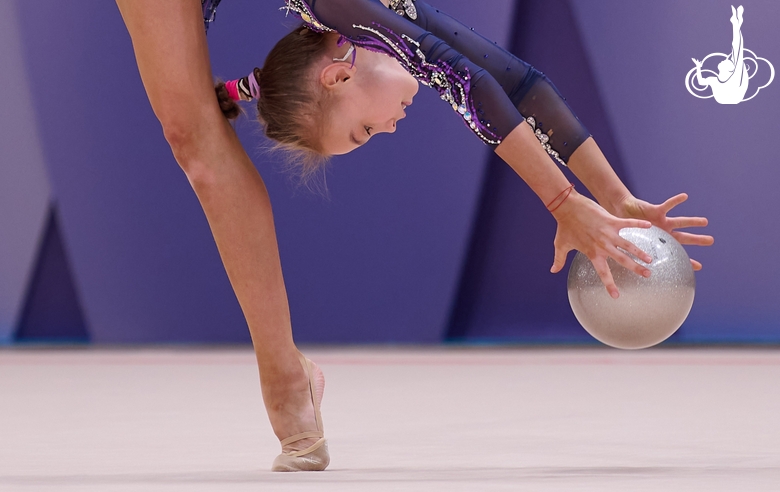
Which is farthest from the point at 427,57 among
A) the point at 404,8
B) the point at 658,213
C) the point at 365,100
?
the point at 658,213

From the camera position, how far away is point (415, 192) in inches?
183

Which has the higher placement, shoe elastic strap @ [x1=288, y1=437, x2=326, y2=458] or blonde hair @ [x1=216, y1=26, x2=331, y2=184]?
blonde hair @ [x1=216, y1=26, x2=331, y2=184]

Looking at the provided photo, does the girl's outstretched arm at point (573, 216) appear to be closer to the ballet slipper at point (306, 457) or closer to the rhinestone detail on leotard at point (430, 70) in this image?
the rhinestone detail on leotard at point (430, 70)

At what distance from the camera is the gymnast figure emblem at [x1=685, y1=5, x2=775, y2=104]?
15.1ft

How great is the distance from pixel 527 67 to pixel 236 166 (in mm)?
576

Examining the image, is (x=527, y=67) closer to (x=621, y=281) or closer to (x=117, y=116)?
(x=621, y=281)

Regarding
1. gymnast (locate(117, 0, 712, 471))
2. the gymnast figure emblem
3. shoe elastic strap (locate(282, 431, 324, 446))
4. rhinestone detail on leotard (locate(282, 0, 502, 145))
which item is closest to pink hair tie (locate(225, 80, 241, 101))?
gymnast (locate(117, 0, 712, 471))

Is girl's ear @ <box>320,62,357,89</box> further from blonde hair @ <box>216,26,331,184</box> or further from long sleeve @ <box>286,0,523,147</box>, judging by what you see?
long sleeve @ <box>286,0,523,147</box>

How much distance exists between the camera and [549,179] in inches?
67.1

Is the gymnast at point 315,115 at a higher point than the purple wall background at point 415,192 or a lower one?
higher

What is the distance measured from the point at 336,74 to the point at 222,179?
27cm

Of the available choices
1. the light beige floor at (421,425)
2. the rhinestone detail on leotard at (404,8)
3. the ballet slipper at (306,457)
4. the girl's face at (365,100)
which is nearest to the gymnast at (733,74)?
the light beige floor at (421,425)

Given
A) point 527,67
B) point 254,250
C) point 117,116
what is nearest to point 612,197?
point 527,67

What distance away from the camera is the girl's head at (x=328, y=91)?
1.89 meters
